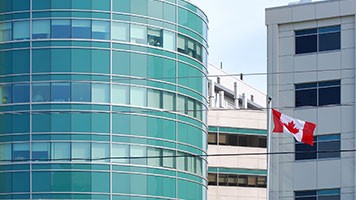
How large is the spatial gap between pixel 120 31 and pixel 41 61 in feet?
15.2

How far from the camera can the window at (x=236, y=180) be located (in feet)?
303

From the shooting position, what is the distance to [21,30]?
6581 centimetres

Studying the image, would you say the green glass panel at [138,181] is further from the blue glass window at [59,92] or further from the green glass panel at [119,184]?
Result: the blue glass window at [59,92]

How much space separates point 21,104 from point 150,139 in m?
7.22

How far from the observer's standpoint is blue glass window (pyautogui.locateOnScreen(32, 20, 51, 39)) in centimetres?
6550

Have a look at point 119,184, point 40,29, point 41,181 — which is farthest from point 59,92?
point 119,184

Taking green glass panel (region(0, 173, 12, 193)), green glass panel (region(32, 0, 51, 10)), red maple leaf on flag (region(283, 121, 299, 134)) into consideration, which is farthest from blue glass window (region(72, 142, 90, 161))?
red maple leaf on flag (region(283, 121, 299, 134))

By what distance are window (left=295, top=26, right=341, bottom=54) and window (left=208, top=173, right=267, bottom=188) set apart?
103ft

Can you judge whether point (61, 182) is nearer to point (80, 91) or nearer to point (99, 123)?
point (99, 123)

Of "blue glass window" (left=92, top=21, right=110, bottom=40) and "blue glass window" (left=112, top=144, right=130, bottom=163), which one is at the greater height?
"blue glass window" (left=92, top=21, right=110, bottom=40)

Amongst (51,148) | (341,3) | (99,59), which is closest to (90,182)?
(51,148)

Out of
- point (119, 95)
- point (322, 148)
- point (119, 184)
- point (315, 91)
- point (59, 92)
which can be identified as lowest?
point (119, 184)

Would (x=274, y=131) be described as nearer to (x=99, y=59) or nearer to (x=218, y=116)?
(x=99, y=59)

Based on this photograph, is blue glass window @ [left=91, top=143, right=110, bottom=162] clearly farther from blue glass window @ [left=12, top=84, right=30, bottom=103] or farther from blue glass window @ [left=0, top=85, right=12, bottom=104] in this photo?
blue glass window @ [left=0, top=85, right=12, bottom=104]
